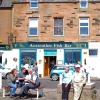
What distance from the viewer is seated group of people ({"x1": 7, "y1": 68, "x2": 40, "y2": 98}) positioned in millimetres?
17609

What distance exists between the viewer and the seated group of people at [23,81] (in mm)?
17609

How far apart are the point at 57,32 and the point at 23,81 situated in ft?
73.5

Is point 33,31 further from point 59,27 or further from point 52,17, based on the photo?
point 59,27

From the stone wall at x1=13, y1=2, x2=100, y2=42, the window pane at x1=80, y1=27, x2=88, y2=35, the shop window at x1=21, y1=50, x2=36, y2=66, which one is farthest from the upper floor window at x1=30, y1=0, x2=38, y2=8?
the window pane at x1=80, y1=27, x2=88, y2=35

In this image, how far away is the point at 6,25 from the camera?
A: 140 feet

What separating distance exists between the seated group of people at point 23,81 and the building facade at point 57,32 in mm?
21657

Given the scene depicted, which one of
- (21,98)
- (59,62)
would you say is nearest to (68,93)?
→ (21,98)

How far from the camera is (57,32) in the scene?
40719 mm

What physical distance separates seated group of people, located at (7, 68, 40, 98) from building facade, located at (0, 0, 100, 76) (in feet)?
71.1

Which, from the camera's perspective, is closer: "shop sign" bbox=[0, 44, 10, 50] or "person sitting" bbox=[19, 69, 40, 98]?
"person sitting" bbox=[19, 69, 40, 98]

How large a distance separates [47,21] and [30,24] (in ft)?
6.33

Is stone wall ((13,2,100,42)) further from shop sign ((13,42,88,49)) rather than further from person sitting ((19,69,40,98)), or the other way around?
person sitting ((19,69,40,98))

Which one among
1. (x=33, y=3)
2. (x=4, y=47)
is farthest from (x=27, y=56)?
(x=33, y=3)

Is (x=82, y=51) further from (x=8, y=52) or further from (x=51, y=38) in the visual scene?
(x=8, y=52)
